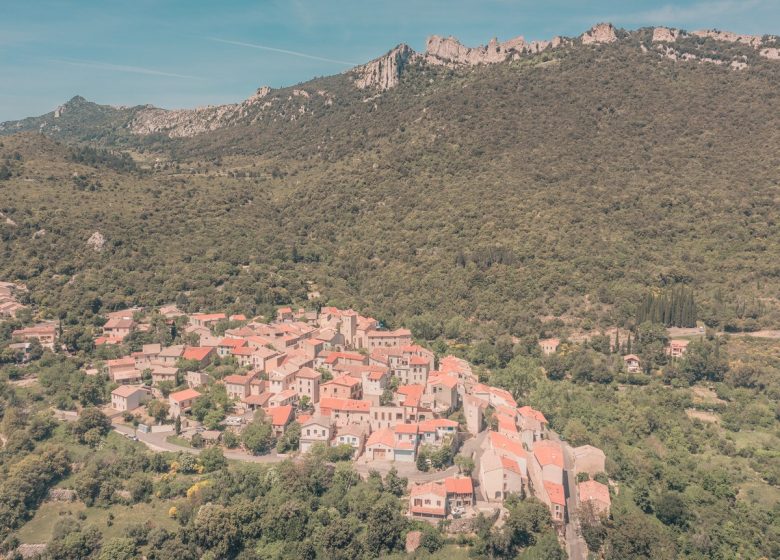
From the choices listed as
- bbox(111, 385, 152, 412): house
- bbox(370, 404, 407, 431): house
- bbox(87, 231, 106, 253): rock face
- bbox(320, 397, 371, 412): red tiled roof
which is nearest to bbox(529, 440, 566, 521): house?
bbox(370, 404, 407, 431): house

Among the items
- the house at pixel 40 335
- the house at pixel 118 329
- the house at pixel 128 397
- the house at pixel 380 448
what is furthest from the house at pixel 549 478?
the house at pixel 40 335

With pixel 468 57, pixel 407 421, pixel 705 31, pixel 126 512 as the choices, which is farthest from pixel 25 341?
pixel 705 31

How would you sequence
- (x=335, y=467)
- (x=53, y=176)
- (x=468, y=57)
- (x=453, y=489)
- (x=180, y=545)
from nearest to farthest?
(x=180, y=545), (x=453, y=489), (x=335, y=467), (x=53, y=176), (x=468, y=57)

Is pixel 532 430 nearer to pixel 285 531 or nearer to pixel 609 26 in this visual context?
pixel 285 531

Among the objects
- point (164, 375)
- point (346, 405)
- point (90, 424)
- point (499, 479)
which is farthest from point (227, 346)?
point (499, 479)

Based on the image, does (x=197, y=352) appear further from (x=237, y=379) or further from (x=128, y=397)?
(x=128, y=397)

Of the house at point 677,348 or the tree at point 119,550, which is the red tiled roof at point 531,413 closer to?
the house at point 677,348
